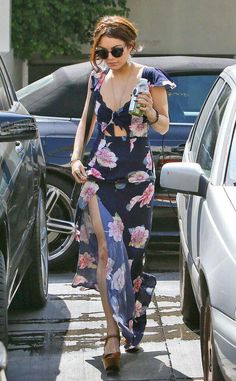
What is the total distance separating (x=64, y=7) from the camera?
683 inches

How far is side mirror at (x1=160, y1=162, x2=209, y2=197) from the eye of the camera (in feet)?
16.4

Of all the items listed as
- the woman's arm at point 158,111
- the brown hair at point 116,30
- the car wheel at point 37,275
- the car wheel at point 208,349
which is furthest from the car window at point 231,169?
Answer: the car wheel at point 37,275

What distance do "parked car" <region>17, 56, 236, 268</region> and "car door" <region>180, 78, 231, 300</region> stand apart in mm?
1276

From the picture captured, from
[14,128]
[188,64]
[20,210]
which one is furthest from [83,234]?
[188,64]

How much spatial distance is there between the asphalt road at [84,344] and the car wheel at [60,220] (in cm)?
67

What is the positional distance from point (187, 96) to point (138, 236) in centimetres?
288

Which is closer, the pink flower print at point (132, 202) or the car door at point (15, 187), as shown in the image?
the car door at point (15, 187)

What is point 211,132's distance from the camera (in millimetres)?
5812

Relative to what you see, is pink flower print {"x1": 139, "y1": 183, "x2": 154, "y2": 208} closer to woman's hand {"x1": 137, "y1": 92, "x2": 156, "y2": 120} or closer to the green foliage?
woman's hand {"x1": 137, "y1": 92, "x2": 156, "y2": 120}

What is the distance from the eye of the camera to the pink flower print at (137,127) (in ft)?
17.8

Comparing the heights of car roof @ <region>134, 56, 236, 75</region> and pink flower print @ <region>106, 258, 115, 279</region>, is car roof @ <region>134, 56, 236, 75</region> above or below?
above

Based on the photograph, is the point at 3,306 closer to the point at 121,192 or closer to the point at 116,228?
the point at 116,228

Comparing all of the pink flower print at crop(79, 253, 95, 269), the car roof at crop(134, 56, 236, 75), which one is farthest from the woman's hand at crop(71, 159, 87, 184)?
the car roof at crop(134, 56, 236, 75)

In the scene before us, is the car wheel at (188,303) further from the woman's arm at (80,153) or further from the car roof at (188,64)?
the car roof at (188,64)
